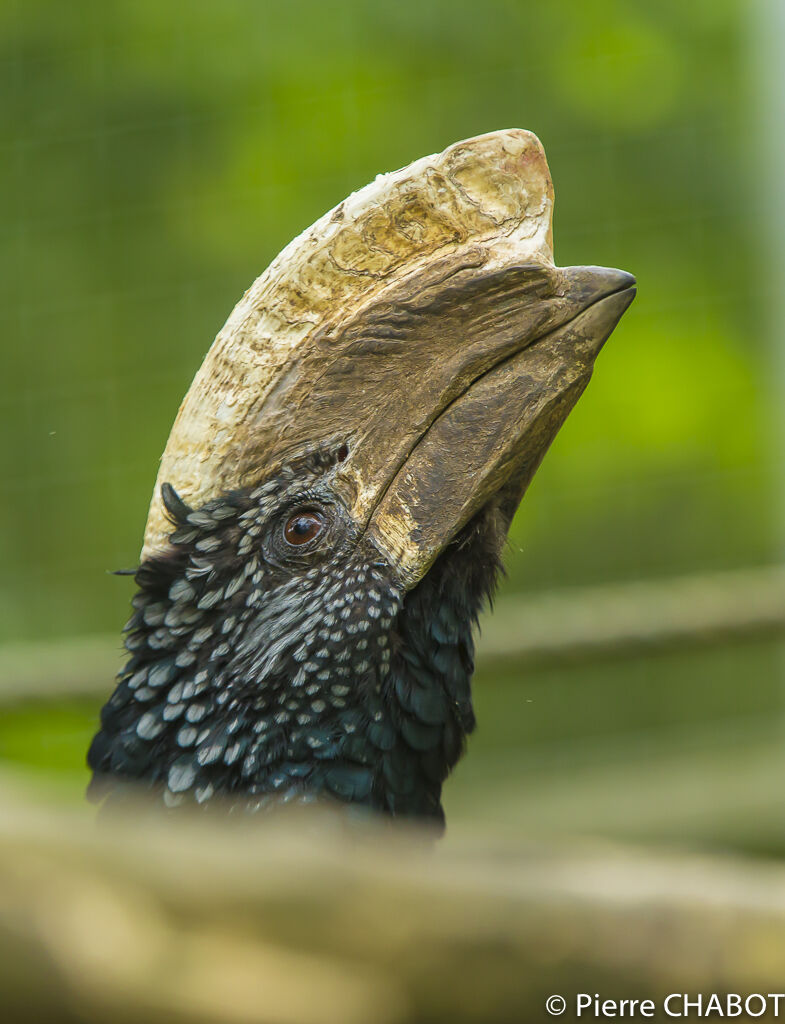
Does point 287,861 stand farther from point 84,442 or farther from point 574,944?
point 84,442

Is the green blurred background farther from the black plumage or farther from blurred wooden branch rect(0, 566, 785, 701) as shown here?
the black plumage

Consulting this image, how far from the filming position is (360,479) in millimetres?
1452

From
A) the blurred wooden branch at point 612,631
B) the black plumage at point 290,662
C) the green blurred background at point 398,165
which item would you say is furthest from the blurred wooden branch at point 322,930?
the green blurred background at point 398,165

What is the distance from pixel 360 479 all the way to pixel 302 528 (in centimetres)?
9

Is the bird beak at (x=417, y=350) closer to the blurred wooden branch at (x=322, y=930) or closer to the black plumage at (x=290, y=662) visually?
the black plumage at (x=290, y=662)

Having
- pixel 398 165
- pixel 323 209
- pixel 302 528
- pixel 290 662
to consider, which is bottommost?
pixel 290 662

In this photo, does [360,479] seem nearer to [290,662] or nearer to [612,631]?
[290,662]

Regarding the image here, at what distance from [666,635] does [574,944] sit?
2.52 meters

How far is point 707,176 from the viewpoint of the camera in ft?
14.3

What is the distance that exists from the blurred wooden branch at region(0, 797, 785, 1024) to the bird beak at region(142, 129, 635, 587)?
94cm

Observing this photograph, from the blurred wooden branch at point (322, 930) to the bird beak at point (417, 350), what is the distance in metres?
0.94

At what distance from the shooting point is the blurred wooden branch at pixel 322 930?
17.3 inches

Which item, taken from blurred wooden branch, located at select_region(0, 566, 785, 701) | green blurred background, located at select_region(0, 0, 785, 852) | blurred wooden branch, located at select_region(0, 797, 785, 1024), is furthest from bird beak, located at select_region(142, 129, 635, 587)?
green blurred background, located at select_region(0, 0, 785, 852)

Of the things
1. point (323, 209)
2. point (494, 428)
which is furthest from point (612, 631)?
point (323, 209)
